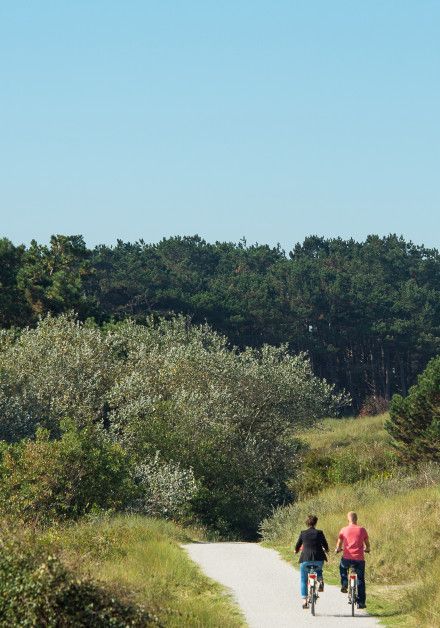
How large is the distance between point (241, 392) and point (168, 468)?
1313 centimetres

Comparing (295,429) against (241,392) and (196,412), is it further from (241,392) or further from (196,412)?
(196,412)

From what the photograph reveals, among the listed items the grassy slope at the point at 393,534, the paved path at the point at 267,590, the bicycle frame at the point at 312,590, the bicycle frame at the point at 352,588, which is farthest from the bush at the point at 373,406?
the bicycle frame at the point at 312,590

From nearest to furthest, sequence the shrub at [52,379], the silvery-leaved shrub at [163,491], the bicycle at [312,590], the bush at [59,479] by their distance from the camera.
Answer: the bicycle at [312,590] < the bush at [59,479] < the silvery-leaved shrub at [163,491] < the shrub at [52,379]

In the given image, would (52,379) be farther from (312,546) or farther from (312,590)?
(312,590)

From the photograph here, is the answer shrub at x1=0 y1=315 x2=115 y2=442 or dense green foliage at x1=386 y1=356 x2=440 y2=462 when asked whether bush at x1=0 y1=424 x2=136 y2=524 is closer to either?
shrub at x1=0 y1=315 x2=115 y2=442

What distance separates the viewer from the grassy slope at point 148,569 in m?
16.8

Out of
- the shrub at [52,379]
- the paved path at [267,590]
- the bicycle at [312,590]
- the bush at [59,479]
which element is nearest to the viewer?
the paved path at [267,590]

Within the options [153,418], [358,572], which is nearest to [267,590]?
[358,572]

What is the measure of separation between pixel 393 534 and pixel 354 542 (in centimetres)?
574

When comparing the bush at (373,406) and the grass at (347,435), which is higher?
the bush at (373,406)

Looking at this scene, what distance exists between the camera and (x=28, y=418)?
4653cm

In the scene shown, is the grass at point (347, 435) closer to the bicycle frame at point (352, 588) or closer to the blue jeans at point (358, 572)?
the blue jeans at point (358, 572)

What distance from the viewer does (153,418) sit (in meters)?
45.1

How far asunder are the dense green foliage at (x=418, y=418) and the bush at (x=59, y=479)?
1680cm
